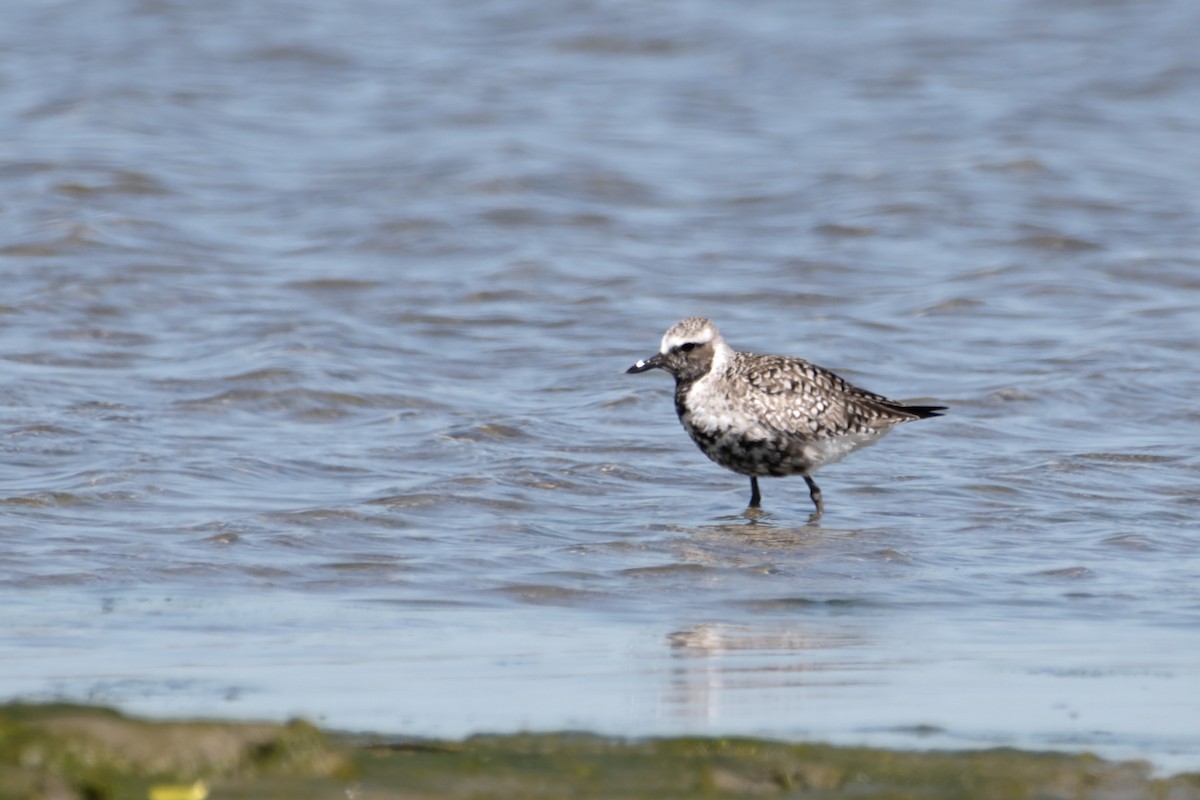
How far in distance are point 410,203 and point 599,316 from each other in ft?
11.5

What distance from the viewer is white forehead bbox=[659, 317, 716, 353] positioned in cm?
941

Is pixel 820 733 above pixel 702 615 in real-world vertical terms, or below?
above

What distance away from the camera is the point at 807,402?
9312 mm

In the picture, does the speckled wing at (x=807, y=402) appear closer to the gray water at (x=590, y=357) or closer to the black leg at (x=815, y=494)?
the black leg at (x=815, y=494)

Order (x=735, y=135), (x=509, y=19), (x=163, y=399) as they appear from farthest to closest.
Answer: (x=509, y=19)
(x=735, y=135)
(x=163, y=399)

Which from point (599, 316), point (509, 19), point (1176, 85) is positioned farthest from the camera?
point (509, 19)

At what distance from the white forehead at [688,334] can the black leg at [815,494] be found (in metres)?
0.86

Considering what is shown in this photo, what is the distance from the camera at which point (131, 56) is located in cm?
2133

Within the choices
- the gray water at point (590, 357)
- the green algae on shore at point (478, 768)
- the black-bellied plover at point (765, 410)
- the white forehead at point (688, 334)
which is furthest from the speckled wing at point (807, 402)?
the green algae on shore at point (478, 768)

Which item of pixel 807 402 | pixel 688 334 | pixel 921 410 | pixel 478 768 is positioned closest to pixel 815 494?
pixel 807 402

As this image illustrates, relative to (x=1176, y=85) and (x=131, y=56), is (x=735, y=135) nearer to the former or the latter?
(x=1176, y=85)

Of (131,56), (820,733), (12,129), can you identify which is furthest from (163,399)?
(131,56)

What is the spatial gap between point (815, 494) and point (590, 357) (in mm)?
3166

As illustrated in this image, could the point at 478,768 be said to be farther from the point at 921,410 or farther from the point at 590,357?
the point at 590,357
